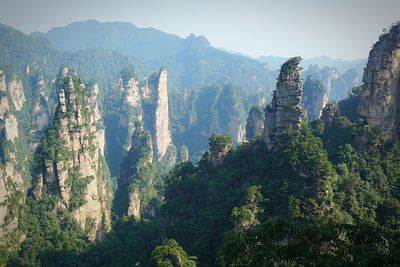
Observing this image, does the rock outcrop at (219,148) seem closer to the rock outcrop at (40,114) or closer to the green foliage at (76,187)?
the green foliage at (76,187)

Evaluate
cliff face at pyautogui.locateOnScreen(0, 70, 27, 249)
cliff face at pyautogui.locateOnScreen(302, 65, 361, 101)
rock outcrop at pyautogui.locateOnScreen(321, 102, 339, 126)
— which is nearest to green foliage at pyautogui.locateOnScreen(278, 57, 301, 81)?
rock outcrop at pyautogui.locateOnScreen(321, 102, 339, 126)

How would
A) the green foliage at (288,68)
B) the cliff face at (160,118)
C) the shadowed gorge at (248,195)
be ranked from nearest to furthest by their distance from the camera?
the shadowed gorge at (248,195) → the green foliage at (288,68) → the cliff face at (160,118)

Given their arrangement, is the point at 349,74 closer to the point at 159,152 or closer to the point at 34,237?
the point at 159,152

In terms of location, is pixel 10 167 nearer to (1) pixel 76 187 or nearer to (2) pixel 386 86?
(1) pixel 76 187

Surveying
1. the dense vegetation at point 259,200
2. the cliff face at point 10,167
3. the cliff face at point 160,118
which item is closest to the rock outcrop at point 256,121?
the dense vegetation at point 259,200

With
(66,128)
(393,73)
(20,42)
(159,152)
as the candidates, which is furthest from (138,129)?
(20,42)

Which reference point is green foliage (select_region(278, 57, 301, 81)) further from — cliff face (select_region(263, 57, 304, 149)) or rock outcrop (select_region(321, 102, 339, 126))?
rock outcrop (select_region(321, 102, 339, 126))

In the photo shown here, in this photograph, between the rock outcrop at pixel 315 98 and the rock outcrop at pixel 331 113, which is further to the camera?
the rock outcrop at pixel 315 98
